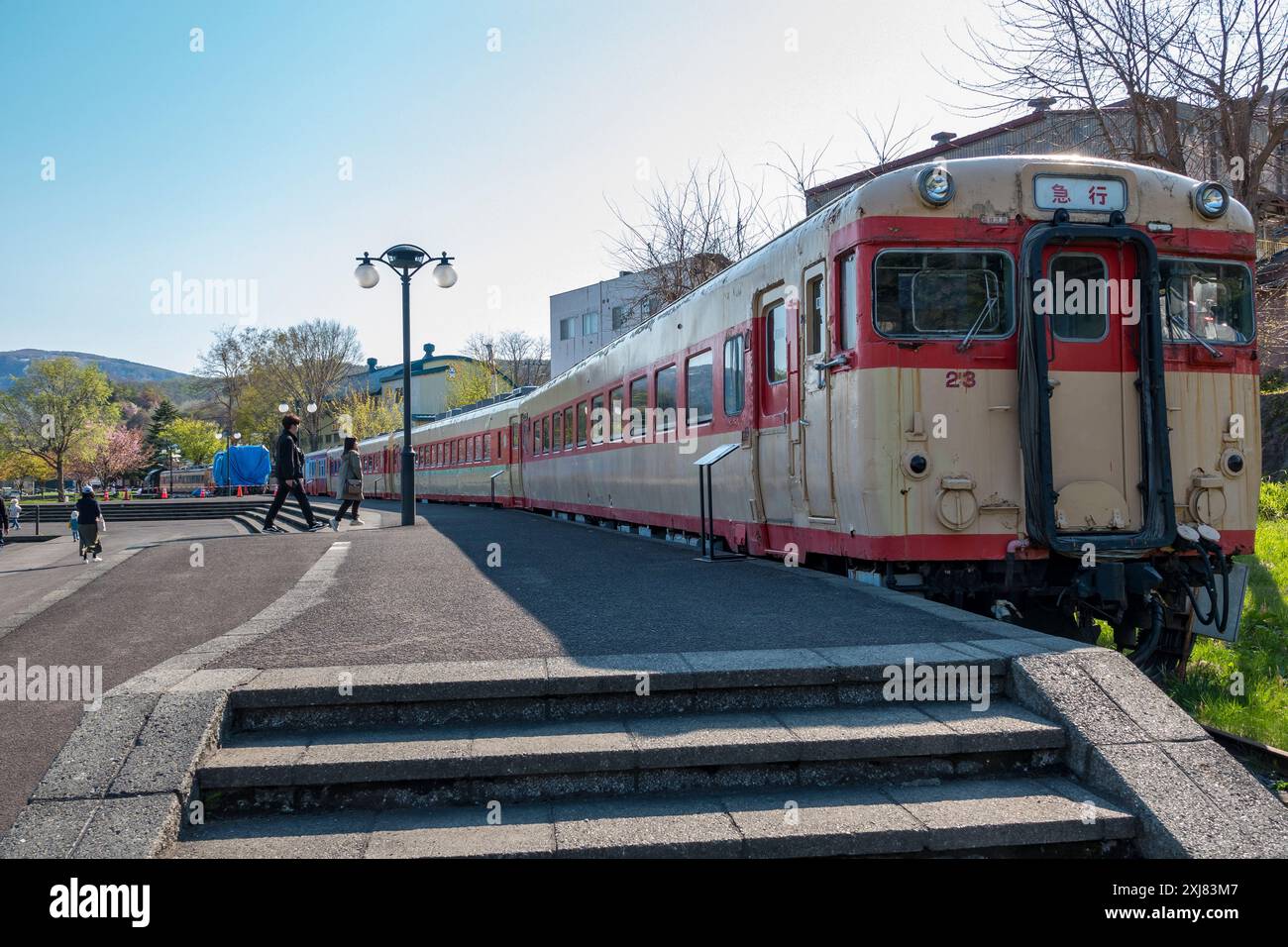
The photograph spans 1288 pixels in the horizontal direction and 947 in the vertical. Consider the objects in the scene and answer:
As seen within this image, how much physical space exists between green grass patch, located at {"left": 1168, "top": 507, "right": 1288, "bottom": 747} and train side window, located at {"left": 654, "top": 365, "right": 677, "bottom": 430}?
6627 mm

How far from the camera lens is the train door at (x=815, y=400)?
7992mm

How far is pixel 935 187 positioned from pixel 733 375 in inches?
146

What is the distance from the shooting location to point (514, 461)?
26703 millimetres

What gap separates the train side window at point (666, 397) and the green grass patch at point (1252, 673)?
663 centimetres

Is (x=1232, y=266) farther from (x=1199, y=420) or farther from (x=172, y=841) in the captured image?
(x=172, y=841)

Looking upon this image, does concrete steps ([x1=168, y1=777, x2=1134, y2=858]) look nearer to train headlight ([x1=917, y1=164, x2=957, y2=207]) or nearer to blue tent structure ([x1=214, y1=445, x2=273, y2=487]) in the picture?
train headlight ([x1=917, y1=164, x2=957, y2=207])

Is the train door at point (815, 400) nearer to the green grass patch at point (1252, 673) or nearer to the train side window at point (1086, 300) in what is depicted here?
the train side window at point (1086, 300)

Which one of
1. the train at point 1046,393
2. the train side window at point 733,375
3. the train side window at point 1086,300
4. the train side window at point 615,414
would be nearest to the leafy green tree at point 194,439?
the train side window at point 615,414

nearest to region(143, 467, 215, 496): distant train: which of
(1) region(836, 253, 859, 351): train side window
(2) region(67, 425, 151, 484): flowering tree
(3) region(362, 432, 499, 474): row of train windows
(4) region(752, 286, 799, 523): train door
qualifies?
(2) region(67, 425, 151, 484): flowering tree
